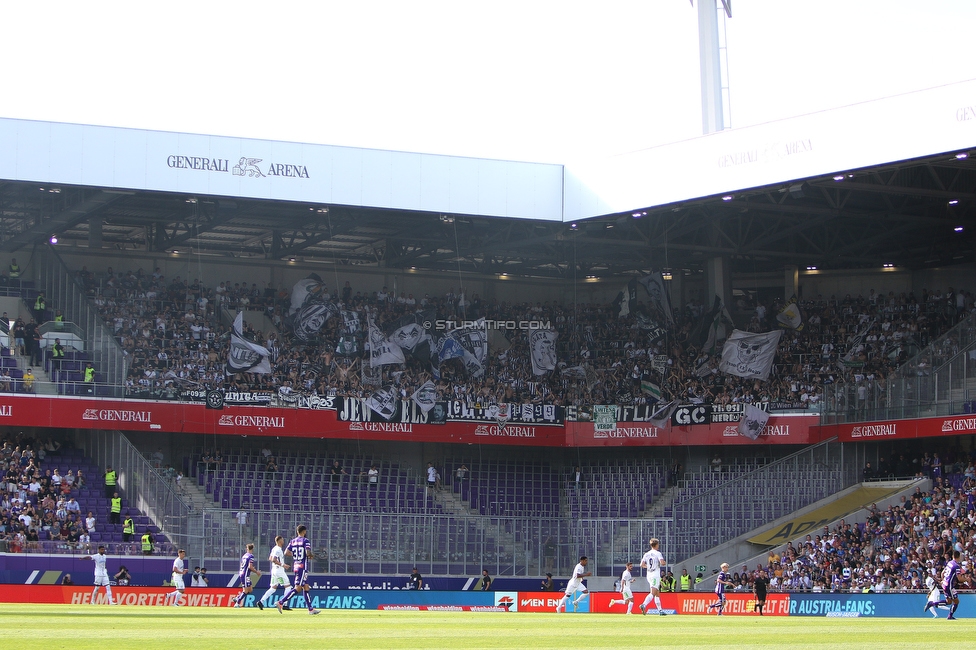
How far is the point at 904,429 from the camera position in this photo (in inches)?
1791

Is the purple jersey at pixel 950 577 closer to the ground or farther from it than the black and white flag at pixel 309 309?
closer to the ground

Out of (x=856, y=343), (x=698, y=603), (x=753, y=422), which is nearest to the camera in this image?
(x=698, y=603)

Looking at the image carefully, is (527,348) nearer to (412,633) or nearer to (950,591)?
(950,591)

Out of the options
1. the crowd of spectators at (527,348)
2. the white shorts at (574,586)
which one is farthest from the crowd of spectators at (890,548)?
the white shorts at (574,586)

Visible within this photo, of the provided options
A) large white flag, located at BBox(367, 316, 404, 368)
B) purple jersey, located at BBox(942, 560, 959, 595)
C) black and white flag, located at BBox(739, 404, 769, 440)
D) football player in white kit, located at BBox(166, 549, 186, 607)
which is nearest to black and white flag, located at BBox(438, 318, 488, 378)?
large white flag, located at BBox(367, 316, 404, 368)

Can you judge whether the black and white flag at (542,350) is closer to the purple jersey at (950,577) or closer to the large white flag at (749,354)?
the large white flag at (749,354)

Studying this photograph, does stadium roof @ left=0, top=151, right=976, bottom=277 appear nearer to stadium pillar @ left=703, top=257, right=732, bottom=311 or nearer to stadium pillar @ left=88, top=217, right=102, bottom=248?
stadium pillar @ left=88, top=217, right=102, bottom=248

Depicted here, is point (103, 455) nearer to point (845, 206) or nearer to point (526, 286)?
point (526, 286)

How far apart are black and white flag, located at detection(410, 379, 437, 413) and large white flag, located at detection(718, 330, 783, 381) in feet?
38.0

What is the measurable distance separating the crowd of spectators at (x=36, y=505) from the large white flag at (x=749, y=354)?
25096 millimetres

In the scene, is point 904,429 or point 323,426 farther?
point 323,426

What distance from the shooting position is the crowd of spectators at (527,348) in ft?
159

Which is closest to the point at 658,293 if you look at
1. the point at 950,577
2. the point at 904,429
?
the point at 904,429

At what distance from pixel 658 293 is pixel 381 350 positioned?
40.7 ft
